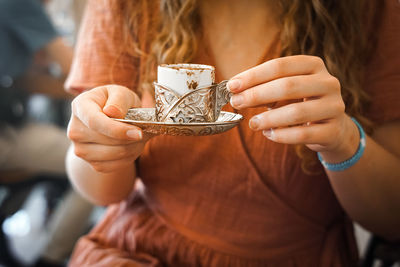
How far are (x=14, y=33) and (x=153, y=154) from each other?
119 centimetres

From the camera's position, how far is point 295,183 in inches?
34.5

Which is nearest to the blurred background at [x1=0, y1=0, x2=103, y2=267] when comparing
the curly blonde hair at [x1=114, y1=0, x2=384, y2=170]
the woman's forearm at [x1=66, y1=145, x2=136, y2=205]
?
the woman's forearm at [x1=66, y1=145, x2=136, y2=205]

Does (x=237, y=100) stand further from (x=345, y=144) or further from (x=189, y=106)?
(x=345, y=144)

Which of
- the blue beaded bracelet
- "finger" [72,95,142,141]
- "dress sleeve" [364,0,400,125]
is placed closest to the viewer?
"finger" [72,95,142,141]

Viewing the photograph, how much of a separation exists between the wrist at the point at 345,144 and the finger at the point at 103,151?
1.17ft

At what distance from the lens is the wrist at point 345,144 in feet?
2.08

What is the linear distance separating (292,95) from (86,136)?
13.2 inches

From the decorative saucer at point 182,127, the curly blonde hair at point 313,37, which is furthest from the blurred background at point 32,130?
the decorative saucer at point 182,127

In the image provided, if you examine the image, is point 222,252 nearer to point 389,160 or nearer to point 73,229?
point 389,160

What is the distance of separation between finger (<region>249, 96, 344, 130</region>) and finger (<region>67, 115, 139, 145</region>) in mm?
214

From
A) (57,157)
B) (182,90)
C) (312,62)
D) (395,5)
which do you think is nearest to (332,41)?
(395,5)

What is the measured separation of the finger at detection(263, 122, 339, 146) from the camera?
569mm

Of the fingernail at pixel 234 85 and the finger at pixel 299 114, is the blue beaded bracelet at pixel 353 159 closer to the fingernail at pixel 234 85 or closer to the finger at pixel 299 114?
the finger at pixel 299 114

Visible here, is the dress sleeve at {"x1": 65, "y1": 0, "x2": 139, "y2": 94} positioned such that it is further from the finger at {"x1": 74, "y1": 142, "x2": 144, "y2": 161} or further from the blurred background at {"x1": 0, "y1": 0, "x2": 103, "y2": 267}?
the blurred background at {"x1": 0, "y1": 0, "x2": 103, "y2": 267}
